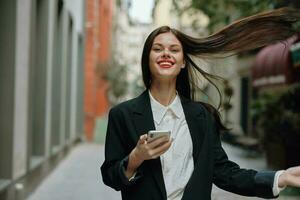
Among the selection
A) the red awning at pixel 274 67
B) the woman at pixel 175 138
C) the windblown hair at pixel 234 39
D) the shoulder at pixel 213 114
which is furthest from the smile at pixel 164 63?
the red awning at pixel 274 67

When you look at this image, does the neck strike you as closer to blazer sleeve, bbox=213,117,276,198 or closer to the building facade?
blazer sleeve, bbox=213,117,276,198

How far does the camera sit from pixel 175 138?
8.49 ft

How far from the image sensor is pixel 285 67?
13.4 meters

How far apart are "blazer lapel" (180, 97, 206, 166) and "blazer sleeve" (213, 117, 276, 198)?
3.5 inches

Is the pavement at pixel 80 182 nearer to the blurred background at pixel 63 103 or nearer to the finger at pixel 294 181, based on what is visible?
the blurred background at pixel 63 103

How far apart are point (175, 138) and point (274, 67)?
13.3 metres

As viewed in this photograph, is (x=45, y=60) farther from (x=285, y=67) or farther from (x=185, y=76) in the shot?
(x=185, y=76)

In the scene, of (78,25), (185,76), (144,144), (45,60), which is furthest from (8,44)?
(78,25)

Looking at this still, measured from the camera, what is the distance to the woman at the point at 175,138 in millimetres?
2496

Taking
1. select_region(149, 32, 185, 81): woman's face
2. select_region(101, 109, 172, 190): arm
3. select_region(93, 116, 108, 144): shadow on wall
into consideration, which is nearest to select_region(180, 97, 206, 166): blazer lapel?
select_region(149, 32, 185, 81): woman's face

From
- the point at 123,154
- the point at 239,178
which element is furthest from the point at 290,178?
the point at 123,154

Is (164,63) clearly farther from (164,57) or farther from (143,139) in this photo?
(143,139)

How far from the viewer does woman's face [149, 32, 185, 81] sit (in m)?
2.69

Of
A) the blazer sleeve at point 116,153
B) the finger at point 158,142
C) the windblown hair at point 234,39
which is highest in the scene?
the windblown hair at point 234,39
